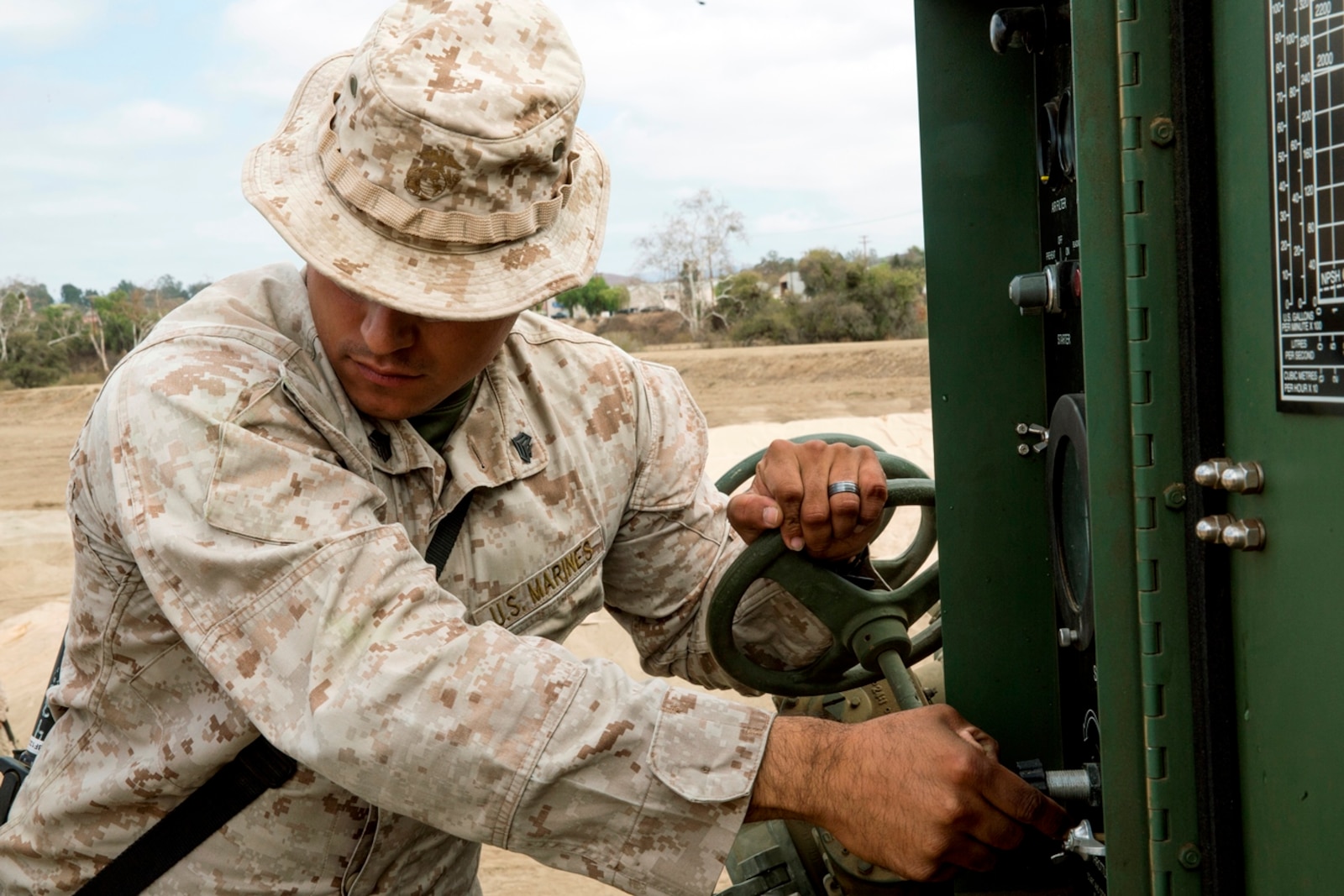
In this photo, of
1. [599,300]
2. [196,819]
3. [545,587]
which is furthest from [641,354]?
[196,819]

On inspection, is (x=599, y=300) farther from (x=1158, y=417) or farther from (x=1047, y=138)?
(x=1158, y=417)

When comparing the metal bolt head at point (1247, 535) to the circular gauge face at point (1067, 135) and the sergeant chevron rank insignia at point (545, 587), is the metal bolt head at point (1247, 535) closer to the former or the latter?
the circular gauge face at point (1067, 135)

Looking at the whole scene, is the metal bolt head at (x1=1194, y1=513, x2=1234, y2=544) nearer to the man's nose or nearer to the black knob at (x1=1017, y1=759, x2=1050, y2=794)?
the black knob at (x1=1017, y1=759, x2=1050, y2=794)

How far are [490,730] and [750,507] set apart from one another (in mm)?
785

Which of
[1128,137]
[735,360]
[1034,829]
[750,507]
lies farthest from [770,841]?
[735,360]

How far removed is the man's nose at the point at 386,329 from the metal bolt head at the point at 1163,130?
1001 millimetres

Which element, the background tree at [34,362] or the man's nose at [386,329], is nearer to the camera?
the man's nose at [386,329]

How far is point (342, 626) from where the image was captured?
57.1 inches

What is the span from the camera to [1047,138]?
5.71 feet

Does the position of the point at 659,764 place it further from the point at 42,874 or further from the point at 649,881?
the point at 42,874

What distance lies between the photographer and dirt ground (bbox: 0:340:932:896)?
6.39 m

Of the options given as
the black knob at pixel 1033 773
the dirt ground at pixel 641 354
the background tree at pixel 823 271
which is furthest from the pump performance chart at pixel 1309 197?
the background tree at pixel 823 271

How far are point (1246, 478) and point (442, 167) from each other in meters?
1.05

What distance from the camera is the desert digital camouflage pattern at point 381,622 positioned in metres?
1.46
